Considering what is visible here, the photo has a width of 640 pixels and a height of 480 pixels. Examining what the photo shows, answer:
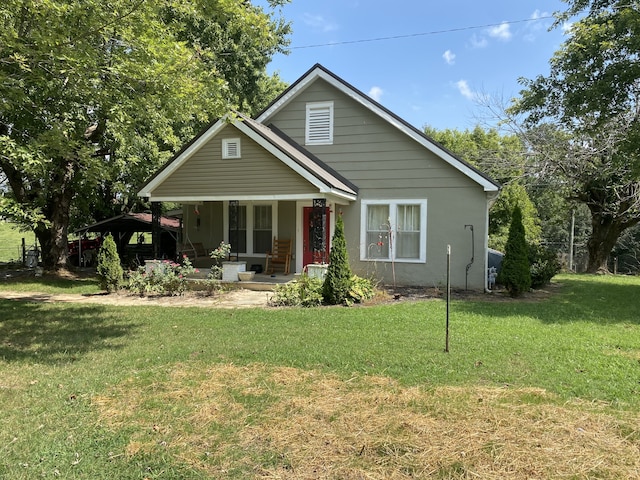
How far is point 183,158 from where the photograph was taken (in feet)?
40.8

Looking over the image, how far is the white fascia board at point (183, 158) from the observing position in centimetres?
1202

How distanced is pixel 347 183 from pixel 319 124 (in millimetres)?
2207

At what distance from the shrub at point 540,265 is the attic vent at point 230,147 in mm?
9129

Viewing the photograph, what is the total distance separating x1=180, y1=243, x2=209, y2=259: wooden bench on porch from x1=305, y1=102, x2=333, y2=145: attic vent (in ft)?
17.1

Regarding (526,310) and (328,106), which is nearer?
(526,310)

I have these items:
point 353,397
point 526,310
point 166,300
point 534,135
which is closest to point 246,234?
point 166,300

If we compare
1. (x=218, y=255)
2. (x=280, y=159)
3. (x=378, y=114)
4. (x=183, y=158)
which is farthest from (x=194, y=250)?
(x=378, y=114)

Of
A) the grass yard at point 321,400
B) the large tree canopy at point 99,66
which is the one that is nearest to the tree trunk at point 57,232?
the large tree canopy at point 99,66

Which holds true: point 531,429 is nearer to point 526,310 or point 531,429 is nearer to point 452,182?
point 526,310

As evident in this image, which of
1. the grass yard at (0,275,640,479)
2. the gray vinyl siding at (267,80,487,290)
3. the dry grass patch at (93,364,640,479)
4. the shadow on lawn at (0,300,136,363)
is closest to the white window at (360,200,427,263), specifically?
the gray vinyl siding at (267,80,487,290)

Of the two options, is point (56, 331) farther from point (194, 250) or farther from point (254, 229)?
point (254, 229)

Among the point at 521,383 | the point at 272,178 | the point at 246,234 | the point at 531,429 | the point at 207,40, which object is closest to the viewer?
the point at 531,429

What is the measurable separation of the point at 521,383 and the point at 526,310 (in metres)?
4.74

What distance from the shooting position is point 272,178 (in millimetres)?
11672
